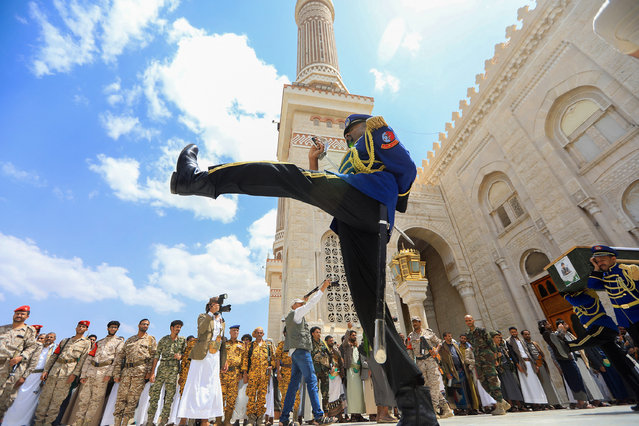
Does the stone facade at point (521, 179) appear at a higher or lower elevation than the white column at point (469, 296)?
higher

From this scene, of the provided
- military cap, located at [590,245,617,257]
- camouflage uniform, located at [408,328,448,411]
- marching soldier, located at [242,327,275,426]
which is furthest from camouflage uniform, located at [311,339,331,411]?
military cap, located at [590,245,617,257]

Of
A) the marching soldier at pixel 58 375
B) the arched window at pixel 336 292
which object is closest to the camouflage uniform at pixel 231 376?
the marching soldier at pixel 58 375

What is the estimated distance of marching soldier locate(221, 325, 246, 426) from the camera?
14.8ft

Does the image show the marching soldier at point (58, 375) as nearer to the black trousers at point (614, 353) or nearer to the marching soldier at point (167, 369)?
the marching soldier at point (167, 369)

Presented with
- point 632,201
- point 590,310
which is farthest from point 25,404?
point 632,201

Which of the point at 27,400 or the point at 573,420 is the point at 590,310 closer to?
the point at 573,420

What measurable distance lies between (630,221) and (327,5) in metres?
22.8

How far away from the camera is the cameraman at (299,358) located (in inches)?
136

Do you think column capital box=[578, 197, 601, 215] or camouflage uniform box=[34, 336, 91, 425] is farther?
column capital box=[578, 197, 601, 215]

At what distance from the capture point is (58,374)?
4637 millimetres

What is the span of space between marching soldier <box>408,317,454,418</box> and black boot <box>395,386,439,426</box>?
375cm

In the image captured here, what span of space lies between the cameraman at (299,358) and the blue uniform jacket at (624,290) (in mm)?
2747

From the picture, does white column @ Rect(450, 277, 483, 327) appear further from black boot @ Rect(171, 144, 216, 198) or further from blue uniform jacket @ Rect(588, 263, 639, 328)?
black boot @ Rect(171, 144, 216, 198)

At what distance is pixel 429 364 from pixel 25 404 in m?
6.07
